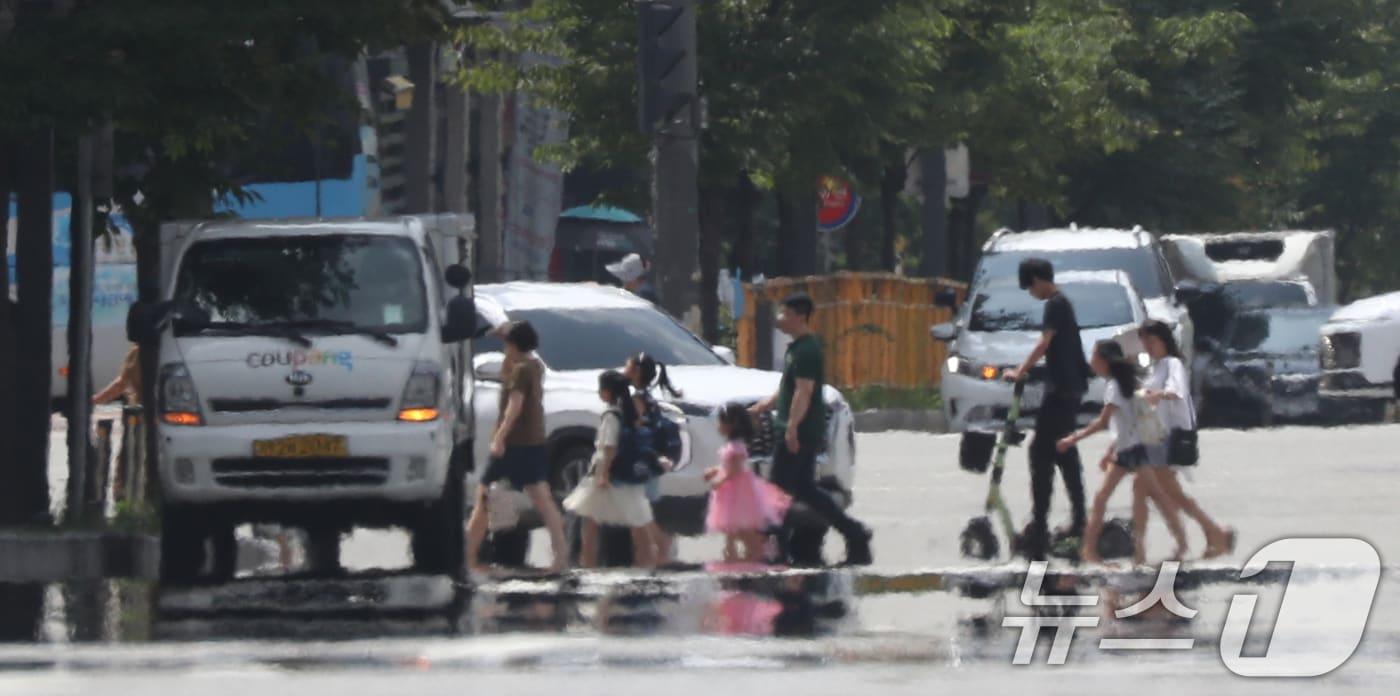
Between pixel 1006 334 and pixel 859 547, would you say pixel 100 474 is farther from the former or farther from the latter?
pixel 1006 334

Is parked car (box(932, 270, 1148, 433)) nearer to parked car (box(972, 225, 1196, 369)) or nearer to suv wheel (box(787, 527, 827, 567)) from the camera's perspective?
parked car (box(972, 225, 1196, 369))

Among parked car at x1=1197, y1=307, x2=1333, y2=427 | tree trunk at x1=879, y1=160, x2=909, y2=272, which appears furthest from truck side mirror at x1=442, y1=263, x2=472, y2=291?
tree trunk at x1=879, y1=160, x2=909, y2=272

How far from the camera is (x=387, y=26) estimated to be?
1798 cm

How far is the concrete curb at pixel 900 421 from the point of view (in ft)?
101

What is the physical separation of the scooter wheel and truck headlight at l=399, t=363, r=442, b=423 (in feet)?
9.66

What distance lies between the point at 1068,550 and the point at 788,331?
1893 mm

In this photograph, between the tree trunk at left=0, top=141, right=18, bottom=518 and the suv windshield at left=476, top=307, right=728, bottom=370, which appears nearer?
the tree trunk at left=0, top=141, right=18, bottom=518

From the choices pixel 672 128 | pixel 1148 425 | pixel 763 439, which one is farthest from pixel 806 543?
pixel 672 128

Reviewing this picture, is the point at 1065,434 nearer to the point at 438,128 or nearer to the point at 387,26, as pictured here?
the point at 387,26

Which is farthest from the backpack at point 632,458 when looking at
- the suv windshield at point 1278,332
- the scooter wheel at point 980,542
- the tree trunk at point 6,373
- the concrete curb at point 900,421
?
the suv windshield at point 1278,332

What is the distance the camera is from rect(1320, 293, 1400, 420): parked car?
31.4 metres

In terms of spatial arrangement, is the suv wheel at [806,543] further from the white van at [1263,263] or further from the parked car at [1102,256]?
the white van at [1263,263]

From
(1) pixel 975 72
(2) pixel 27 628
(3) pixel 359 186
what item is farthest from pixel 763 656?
(3) pixel 359 186
